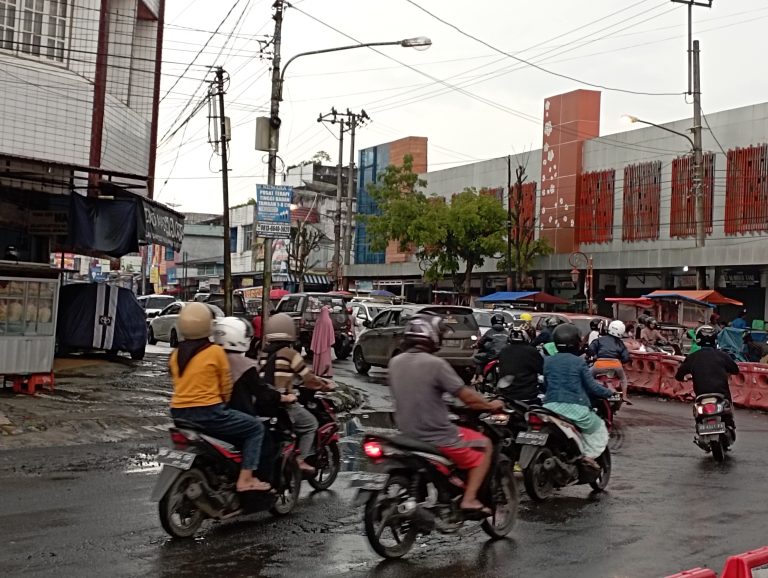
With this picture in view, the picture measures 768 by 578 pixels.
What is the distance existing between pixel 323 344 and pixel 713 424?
8.49 m

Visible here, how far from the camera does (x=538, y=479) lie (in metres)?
8.36

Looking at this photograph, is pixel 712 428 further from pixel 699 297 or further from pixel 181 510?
pixel 699 297

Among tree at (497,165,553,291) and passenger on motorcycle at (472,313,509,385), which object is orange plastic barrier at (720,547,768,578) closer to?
passenger on motorcycle at (472,313,509,385)

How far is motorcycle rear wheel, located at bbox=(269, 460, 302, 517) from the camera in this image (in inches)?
296

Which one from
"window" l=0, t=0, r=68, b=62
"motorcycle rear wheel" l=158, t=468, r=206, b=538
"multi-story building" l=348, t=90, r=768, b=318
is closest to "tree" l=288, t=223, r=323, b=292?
"multi-story building" l=348, t=90, r=768, b=318

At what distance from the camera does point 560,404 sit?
8656 millimetres

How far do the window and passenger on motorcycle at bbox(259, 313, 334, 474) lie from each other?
11.2 meters

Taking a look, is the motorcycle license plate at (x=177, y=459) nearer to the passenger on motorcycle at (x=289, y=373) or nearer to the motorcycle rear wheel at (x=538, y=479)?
the passenger on motorcycle at (x=289, y=373)

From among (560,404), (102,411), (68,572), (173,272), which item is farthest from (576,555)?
(173,272)

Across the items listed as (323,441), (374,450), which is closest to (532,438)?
(323,441)

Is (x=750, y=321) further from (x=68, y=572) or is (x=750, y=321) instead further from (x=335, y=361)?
(x=68, y=572)

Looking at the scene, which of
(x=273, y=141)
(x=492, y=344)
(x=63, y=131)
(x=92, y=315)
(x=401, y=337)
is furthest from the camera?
(x=92, y=315)

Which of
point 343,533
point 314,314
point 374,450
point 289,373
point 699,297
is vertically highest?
point 699,297

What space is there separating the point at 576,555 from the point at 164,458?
305 cm
